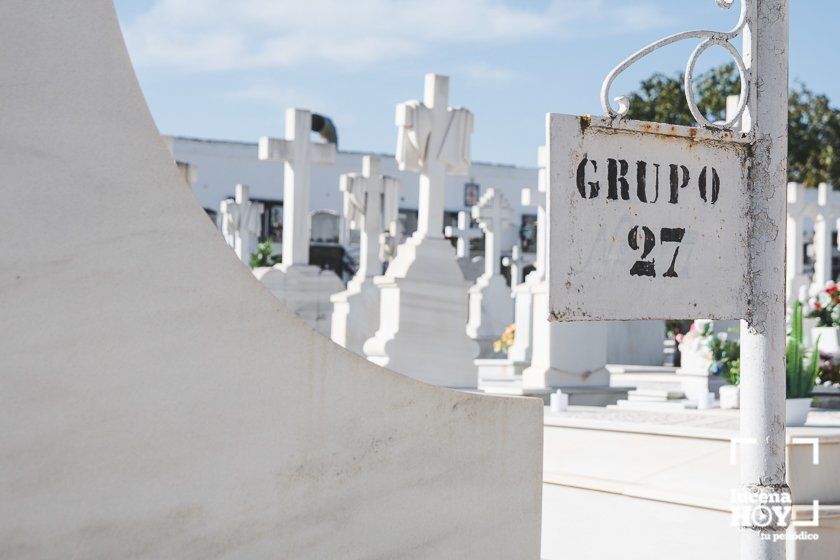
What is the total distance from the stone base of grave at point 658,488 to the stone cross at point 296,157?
27.4 ft

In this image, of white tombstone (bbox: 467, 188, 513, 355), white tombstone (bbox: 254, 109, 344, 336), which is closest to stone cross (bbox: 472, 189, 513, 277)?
white tombstone (bbox: 467, 188, 513, 355)

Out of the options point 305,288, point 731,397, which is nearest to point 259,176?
point 305,288

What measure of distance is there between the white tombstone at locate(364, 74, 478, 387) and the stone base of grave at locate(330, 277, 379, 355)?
13.6 ft

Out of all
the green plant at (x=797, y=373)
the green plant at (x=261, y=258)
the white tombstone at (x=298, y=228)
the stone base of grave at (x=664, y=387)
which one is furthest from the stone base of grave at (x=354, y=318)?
the green plant at (x=261, y=258)

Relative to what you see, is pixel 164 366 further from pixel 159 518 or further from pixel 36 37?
pixel 36 37

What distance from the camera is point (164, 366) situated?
190cm

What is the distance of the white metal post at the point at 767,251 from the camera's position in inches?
82.6

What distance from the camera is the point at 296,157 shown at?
46.7ft

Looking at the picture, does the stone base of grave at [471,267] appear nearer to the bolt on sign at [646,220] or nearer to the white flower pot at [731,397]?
the white flower pot at [731,397]

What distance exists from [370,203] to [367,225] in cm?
51

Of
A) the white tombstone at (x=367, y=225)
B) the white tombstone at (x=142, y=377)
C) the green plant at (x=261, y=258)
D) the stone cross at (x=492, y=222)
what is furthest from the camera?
the green plant at (x=261, y=258)

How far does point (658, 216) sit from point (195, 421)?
965mm

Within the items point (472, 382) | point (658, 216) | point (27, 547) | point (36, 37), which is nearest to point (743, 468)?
point (658, 216)

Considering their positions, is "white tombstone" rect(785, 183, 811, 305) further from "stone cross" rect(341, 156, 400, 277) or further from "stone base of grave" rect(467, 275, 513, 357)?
"stone cross" rect(341, 156, 400, 277)
